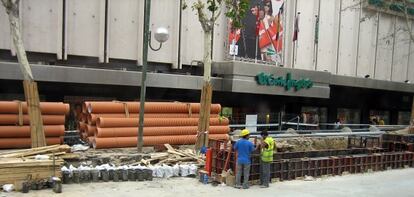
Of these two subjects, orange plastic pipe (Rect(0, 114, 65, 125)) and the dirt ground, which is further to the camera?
orange plastic pipe (Rect(0, 114, 65, 125))

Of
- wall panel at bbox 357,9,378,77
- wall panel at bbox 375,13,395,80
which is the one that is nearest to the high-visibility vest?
wall panel at bbox 357,9,378,77

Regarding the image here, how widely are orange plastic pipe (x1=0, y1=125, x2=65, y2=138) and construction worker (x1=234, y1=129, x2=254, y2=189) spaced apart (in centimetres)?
567

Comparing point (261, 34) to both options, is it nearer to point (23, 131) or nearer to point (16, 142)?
point (23, 131)

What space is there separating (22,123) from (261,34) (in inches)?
605

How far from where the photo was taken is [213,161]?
14.3 m

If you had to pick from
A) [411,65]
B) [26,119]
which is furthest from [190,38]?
[411,65]

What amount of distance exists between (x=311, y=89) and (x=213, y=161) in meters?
15.9

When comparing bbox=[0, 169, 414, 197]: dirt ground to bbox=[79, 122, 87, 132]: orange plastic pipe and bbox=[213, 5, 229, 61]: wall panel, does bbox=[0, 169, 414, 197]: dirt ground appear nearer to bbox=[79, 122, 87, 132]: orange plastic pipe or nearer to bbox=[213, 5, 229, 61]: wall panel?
bbox=[79, 122, 87, 132]: orange plastic pipe

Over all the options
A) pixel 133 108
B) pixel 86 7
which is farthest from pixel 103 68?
pixel 133 108

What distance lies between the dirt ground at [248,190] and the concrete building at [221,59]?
8.60 meters

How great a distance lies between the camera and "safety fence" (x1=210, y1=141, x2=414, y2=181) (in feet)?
46.5

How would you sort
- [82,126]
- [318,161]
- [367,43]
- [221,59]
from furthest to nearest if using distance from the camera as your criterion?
[367,43], [221,59], [82,126], [318,161]

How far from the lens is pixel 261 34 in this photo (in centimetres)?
2742

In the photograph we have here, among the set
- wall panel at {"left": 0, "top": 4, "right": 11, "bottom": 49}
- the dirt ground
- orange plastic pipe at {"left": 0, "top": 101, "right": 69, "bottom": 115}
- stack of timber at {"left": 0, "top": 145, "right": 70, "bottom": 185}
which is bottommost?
the dirt ground
